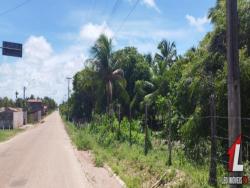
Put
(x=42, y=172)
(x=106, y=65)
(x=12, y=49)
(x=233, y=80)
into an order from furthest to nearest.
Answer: (x=106, y=65), (x=12, y=49), (x=42, y=172), (x=233, y=80)

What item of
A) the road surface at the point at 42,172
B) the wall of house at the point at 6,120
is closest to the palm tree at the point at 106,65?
the road surface at the point at 42,172

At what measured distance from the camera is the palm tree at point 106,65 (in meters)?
38.2

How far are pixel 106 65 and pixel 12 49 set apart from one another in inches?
414

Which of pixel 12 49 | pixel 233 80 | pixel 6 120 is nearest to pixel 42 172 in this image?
pixel 233 80

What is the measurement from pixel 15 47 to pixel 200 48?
19.9m

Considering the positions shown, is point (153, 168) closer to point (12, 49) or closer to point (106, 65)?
point (12, 49)

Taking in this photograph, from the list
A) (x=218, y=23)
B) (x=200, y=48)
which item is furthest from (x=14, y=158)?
(x=218, y=23)

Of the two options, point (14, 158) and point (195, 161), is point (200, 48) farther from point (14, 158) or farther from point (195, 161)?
point (14, 158)

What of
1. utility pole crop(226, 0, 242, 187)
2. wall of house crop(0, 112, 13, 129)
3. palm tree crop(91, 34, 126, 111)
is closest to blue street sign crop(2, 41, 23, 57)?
palm tree crop(91, 34, 126, 111)

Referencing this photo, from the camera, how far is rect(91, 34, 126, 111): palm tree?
125 feet

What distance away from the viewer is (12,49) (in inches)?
1221

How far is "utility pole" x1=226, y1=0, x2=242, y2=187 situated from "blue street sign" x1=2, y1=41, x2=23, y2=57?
25477 mm

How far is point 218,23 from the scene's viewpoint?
13375 millimetres

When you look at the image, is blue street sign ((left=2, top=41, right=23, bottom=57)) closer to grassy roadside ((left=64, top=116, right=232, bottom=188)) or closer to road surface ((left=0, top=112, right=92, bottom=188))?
road surface ((left=0, top=112, right=92, bottom=188))
